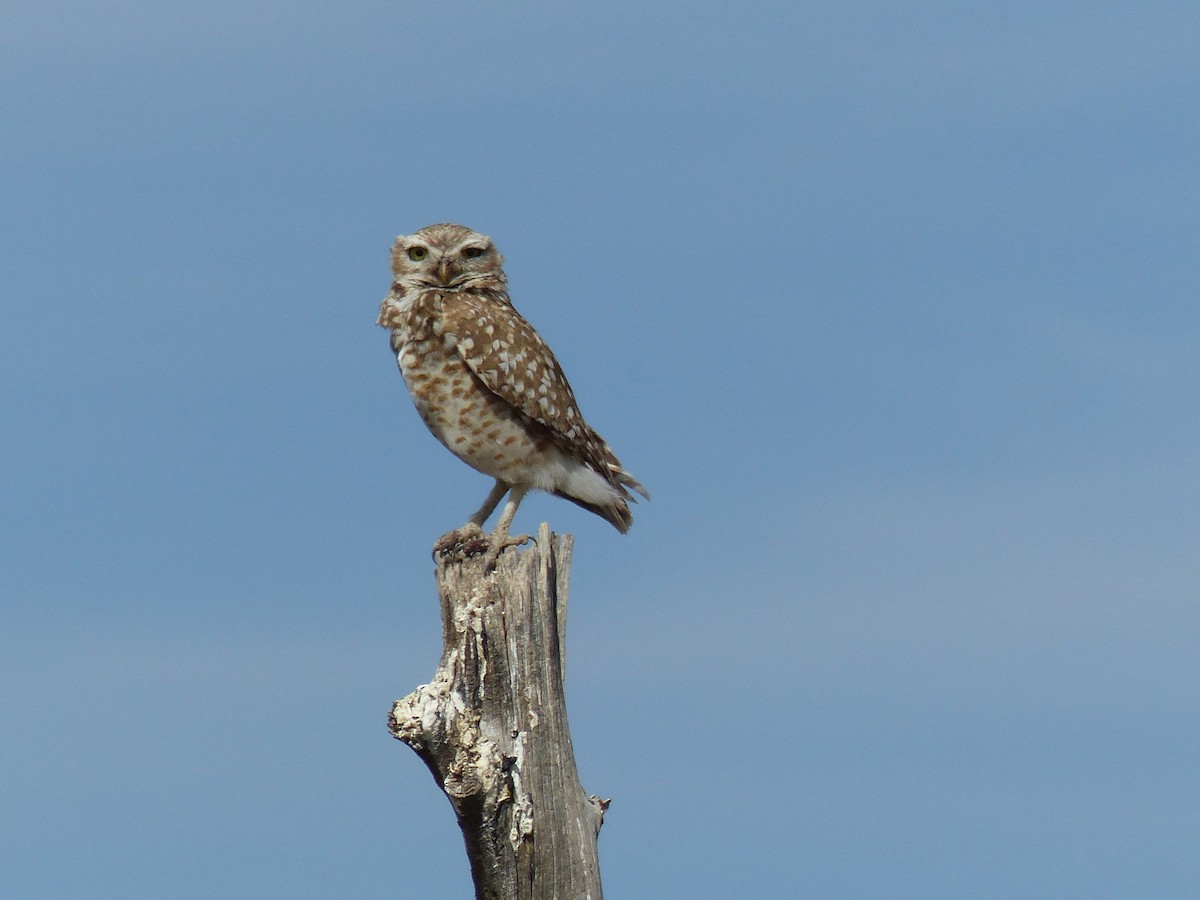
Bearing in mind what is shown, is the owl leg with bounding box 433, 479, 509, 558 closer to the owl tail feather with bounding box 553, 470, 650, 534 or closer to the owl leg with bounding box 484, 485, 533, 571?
the owl leg with bounding box 484, 485, 533, 571

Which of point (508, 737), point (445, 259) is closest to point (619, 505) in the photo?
point (445, 259)

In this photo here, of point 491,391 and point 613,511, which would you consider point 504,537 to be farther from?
point 613,511

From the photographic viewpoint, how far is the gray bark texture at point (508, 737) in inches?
289

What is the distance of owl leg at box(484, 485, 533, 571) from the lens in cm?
816

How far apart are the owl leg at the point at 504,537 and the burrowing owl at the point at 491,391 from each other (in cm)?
2

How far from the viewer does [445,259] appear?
32.9 ft

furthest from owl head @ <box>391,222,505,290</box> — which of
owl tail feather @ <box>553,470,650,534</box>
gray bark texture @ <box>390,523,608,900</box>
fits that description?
gray bark texture @ <box>390,523,608,900</box>

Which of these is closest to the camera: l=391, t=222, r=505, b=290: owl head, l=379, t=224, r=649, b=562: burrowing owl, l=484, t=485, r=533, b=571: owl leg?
l=484, t=485, r=533, b=571: owl leg

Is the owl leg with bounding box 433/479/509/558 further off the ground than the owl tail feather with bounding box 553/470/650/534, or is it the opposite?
the owl tail feather with bounding box 553/470/650/534

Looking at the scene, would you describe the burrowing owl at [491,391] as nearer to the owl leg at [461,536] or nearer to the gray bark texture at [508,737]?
the owl leg at [461,536]

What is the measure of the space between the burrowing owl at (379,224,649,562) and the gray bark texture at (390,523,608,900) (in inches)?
49.4

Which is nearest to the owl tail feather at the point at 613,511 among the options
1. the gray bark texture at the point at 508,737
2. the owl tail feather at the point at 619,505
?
the owl tail feather at the point at 619,505

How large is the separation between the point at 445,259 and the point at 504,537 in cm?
251

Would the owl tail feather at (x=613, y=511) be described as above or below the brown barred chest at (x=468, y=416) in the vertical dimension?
below
